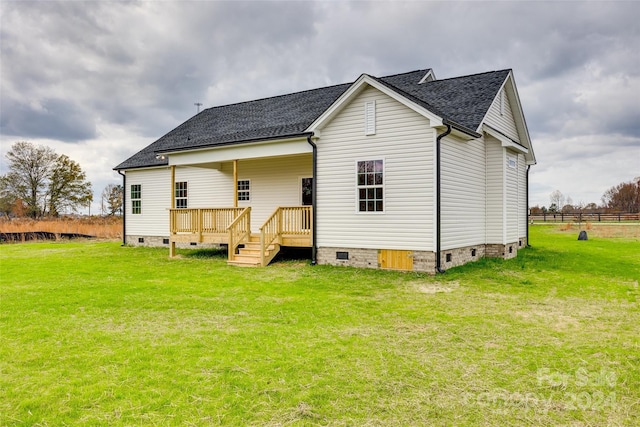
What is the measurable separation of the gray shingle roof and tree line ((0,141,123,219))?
20085 millimetres

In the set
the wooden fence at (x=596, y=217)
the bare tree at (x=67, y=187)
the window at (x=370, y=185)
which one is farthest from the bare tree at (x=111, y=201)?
the wooden fence at (x=596, y=217)

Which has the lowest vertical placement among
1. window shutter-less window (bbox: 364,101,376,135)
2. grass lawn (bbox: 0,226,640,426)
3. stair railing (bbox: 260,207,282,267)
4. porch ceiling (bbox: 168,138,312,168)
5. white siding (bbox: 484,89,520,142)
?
grass lawn (bbox: 0,226,640,426)

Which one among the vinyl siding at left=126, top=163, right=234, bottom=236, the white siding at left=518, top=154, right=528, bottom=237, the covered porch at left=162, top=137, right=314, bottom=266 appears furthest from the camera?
the vinyl siding at left=126, top=163, right=234, bottom=236

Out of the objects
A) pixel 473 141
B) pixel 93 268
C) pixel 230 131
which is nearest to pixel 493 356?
pixel 473 141

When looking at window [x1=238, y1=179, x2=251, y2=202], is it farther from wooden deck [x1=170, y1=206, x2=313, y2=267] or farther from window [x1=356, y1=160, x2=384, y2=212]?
window [x1=356, y1=160, x2=384, y2=212]

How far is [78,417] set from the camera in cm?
326

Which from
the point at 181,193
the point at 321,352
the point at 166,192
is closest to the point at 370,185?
the point at 321,352

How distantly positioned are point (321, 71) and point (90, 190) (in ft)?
91.3

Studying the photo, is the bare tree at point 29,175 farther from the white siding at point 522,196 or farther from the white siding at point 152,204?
the white siding at point 522,196

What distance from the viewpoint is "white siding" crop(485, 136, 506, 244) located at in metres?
13.0

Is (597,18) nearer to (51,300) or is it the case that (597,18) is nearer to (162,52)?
(162,52)

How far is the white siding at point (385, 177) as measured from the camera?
10508 millimetres

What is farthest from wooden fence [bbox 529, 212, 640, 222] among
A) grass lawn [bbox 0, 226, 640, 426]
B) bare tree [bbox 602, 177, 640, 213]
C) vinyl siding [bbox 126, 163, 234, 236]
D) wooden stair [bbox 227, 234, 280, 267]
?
grass lawn [bbox 0, 226, 640, 426]

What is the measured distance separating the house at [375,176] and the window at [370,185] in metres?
0.03
